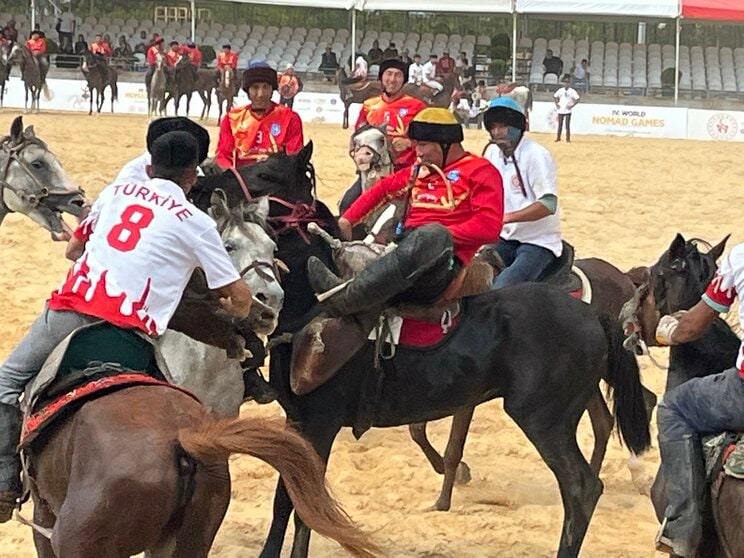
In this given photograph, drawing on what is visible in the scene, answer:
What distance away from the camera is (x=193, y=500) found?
3797 millimetres

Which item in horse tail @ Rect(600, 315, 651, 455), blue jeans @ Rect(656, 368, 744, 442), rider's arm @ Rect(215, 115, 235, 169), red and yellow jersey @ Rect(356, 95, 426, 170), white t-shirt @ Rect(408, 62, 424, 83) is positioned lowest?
horse tail @ Rect(600, 315, 651, 455)

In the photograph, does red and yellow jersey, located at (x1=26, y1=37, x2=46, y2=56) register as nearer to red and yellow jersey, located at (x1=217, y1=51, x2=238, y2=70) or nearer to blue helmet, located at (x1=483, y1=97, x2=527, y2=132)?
red and yellow jersey, located at (x1=217, y1=51, x2=238, y2=70)

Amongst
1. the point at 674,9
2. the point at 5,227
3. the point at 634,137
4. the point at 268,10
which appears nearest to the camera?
the point at 5,227

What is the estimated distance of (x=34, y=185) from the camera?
303 inches

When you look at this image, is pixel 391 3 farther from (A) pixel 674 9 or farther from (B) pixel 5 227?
(B) pixel 5 227

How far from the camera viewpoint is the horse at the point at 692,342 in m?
4.54

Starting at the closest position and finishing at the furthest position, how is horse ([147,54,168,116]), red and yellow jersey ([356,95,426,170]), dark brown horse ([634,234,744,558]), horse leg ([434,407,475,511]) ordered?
dark brown horse ([634,234,744,558]), horse leg ([434,407,475,511]), red and yellow jersey ([356,95,426,170]), horse ([147,54,168,116])

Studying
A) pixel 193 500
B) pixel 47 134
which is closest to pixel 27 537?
pixel 193 500

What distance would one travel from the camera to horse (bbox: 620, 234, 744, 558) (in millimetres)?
4535

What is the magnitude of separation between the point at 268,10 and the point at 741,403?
45.5 metres

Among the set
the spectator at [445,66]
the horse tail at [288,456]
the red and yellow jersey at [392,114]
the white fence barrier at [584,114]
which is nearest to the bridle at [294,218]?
the horse tail at [288,456]

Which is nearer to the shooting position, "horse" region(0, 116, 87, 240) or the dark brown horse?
the dark brown horse

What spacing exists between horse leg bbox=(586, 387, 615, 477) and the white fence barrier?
25123 millimetres

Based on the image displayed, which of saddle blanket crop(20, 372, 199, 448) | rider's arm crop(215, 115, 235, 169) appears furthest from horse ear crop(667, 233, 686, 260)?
rider's arm crop(215, 115, 235, 169)
